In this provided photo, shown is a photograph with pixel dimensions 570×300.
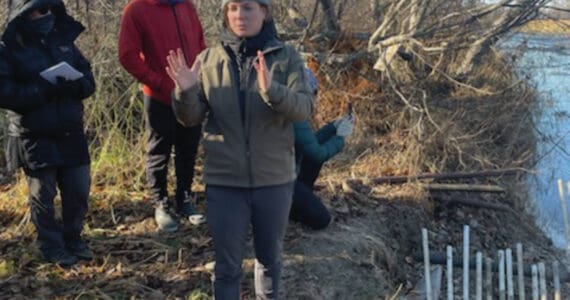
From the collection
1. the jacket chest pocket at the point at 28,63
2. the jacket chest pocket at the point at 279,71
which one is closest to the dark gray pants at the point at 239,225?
the jacket chest pocket at the point at 279,71

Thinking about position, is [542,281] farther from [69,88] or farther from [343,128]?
[69,88]

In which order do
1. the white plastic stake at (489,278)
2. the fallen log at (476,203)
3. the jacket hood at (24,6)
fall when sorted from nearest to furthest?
the jacket hood at (24,6) < the white plastic stake at (489,278) < the fallen log at (476,203)

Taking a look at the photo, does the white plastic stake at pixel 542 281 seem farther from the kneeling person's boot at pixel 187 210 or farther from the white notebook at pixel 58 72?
the white notebook at pixel 58 72

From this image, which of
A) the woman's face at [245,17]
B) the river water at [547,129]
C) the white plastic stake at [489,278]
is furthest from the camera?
the river water at [547,129]

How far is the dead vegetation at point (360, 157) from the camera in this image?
3.80 m

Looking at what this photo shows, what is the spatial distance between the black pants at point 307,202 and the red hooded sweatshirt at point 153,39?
3.85 ft

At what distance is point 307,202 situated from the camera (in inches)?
171

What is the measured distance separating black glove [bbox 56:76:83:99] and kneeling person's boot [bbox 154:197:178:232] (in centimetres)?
109

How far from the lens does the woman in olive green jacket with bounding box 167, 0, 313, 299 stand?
2.66 meters

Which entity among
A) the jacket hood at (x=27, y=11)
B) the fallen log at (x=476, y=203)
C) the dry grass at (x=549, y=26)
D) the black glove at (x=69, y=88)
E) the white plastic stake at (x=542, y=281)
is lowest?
the white plastic stake at (x=542, y=281)

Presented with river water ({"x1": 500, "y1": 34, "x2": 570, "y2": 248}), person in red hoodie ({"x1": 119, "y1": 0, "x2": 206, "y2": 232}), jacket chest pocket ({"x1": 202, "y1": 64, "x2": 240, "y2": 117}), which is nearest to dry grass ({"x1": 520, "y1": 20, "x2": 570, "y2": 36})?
river water ({"x1": 500, "y1": 34, "x2": 570, "y2": 248})

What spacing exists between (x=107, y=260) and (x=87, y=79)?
117 centimetres

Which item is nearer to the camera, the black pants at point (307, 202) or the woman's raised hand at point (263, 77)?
the woman's raised hand at point (263, 77)

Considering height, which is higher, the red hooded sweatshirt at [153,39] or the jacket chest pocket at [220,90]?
the red hooded sweatshirt at [153,39]
